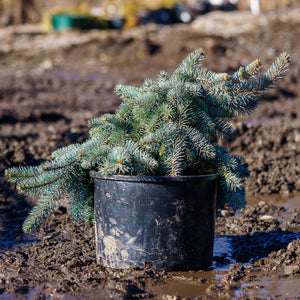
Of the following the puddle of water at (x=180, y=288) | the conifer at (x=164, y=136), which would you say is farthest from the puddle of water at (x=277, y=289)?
the conifer at (x=164, y=136)

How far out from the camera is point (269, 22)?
21266 mm

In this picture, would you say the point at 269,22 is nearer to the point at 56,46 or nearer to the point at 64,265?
the point at 56,46

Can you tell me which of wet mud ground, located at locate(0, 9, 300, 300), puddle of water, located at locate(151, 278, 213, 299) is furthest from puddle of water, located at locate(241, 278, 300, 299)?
puddle of water, located at locate(151, 278, 213, 299)

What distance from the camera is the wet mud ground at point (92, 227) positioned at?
2.96 m

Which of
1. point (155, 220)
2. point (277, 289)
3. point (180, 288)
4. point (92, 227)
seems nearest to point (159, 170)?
point (155, 220)

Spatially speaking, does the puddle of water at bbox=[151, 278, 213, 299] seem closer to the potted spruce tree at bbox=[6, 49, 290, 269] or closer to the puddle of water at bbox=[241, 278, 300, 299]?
the potted spruce tree at bbox=[6, 49, 290, 269]

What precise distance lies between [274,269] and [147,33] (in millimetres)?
17267

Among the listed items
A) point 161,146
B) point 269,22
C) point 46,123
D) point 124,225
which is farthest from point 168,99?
point 269,22

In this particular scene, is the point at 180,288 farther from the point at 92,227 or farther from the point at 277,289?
the point at 92,227

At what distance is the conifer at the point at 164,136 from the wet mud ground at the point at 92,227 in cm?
43

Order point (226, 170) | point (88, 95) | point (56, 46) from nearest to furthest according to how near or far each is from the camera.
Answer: point (226, 170), point (88, 95), point (56, 46)

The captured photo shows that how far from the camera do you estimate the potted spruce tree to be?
3.08m

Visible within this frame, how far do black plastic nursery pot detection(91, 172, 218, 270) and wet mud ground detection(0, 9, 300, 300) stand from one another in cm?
10

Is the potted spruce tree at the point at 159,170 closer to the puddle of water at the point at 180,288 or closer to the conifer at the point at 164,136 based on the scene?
the conifer at the point at 164,136
